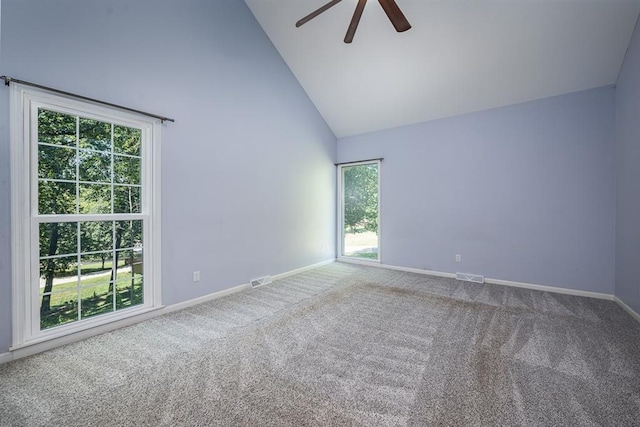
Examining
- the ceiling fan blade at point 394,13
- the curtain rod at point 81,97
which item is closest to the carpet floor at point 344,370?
the curtain rod at point 81,97

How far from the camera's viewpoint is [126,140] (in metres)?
2.56

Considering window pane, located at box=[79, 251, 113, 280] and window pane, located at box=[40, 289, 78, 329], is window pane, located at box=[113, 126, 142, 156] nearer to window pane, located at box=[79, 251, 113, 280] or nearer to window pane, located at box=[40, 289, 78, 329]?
window pane, located at box=[79, 251, 113, 280]

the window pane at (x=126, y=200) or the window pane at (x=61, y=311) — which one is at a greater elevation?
the window pane at (x=126, y=200)

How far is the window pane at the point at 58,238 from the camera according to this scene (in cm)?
209

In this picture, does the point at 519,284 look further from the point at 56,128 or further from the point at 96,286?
the point at 56,128

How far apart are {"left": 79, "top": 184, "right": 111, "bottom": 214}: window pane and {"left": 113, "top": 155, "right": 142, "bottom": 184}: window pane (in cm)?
13

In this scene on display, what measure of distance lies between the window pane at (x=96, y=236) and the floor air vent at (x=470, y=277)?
4480 mm

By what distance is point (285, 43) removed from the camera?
3.89m

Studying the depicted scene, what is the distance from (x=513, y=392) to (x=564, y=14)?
11.7ft

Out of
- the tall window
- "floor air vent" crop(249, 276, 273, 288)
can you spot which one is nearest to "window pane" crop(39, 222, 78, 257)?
"floor air vent" crop(249, 276, 273, 288)

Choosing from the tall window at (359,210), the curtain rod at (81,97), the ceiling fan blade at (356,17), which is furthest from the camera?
the tall window at (359,210)

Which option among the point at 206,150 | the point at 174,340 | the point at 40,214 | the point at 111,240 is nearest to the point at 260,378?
the point at 174,340

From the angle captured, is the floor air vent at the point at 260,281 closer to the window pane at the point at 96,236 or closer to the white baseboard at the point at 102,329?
the white baseboard at the point at 102,329

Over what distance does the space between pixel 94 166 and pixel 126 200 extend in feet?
1.28
